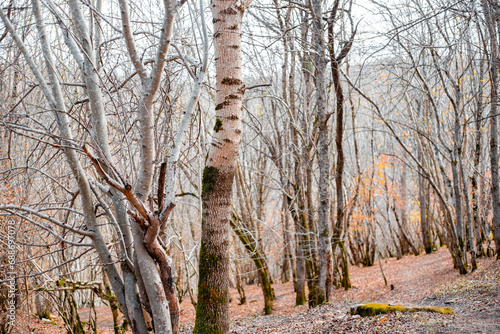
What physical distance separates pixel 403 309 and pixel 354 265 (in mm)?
12279

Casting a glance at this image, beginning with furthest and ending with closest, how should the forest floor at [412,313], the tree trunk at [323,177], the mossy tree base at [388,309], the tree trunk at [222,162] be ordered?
the tree trunk at [323,177]
the mossy tree base at [388,309]
the forest floor at [412,313]
the tree trunk at [222,162]

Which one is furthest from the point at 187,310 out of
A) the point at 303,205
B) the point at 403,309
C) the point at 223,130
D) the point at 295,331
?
the point at 223,130

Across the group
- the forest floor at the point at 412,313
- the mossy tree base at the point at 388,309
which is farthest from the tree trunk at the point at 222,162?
the mossy tree base at the point at 388,309

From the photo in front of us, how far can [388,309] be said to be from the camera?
441cm

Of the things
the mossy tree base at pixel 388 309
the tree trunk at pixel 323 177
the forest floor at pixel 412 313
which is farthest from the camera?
the tree trunk at pixel 323 177

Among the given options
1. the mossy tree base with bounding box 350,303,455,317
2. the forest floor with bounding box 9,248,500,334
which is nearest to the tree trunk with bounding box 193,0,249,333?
the forest floor with bounding box 9,248,500,334

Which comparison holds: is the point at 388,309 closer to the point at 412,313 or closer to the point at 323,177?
the point at 412,313

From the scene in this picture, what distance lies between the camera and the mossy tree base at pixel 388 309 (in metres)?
4.24

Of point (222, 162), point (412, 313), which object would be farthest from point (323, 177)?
point (222, 162)

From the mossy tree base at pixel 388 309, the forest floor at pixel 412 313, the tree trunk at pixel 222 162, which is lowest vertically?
the forest floor at pixel 412 313

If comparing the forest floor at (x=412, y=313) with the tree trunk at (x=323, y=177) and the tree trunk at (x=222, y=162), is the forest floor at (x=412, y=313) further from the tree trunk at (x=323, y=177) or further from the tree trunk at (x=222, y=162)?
the tree trunk at (x=222, y=162)

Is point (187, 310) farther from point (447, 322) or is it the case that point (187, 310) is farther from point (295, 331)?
point (447, 322)

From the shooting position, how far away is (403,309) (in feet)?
14.1

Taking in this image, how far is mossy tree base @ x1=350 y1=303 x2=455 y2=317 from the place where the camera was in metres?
4.24
